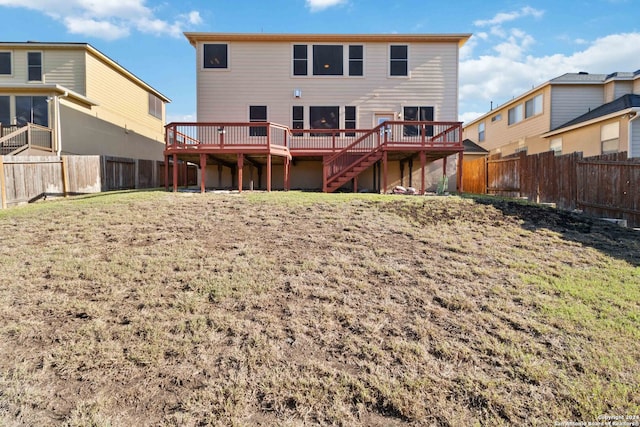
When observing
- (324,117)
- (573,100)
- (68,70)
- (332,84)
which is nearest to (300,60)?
(332,84)

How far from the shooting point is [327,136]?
15727mm

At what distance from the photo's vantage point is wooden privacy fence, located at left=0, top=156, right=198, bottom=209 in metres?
10.4

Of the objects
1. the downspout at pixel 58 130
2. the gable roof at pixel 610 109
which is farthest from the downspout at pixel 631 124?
the downspout at pixel 58 130

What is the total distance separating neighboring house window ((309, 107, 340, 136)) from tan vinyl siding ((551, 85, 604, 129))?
1130cm

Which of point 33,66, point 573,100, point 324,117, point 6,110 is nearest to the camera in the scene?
point 324,117

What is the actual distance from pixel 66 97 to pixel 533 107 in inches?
928

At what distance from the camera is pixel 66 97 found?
16.4 meters

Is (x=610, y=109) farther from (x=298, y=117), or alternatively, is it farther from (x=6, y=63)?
(x=6, y=63)

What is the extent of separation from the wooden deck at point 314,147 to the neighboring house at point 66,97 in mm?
6963

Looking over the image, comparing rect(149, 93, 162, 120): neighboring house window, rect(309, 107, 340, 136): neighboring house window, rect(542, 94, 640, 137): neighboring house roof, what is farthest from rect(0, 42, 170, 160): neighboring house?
rect(542, 94, 640, 137): neighboring house roof

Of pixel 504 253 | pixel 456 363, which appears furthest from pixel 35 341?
pixel 504 253

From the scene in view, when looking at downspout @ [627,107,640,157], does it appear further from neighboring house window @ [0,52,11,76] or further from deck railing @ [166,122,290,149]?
neighboring house window @ [0,52,11,76]

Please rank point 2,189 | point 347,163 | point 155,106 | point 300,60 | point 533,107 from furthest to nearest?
point 155,106, point 533,107, point 300,60, point 347,163, point 2,189

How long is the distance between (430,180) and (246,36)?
1023 centimetres
